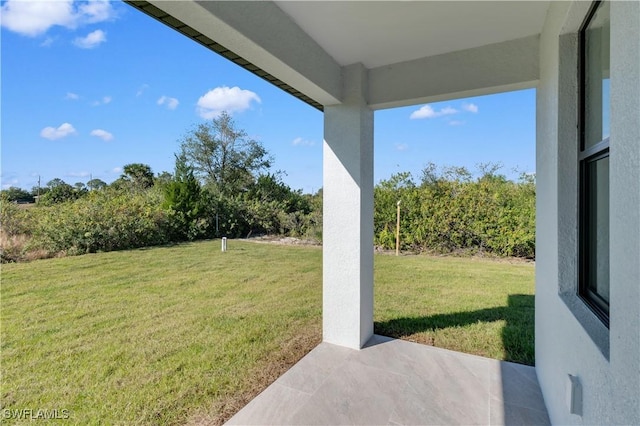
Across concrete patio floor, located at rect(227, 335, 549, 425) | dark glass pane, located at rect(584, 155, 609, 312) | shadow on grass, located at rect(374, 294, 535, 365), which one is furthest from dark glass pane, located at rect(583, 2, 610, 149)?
shadow on grass, located at rect(374, 294, 535, 365)

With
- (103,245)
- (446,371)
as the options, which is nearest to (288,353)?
(446,371)

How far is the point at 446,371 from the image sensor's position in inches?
108

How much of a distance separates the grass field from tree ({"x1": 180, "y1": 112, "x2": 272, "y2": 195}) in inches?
337

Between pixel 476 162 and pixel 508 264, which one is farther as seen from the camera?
pixel 476 162

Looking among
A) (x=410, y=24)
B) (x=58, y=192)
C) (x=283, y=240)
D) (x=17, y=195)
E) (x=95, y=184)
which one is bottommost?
(x=283, y=240)

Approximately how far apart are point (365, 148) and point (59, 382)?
139 inches

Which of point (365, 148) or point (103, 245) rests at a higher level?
point (365, 148)

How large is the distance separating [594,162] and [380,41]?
1827 mm

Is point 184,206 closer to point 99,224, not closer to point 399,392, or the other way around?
point 99,224

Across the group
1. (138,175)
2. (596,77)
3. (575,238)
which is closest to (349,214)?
(575,238)

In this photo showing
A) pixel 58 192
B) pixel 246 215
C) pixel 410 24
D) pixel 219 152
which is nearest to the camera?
pixel 410 24

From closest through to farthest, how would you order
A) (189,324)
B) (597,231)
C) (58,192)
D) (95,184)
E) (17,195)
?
(597,231) < (189,324) < (17,195) < (58,192) < (95,184)

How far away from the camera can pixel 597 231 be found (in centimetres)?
156

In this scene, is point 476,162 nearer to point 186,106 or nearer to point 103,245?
point 103,245
